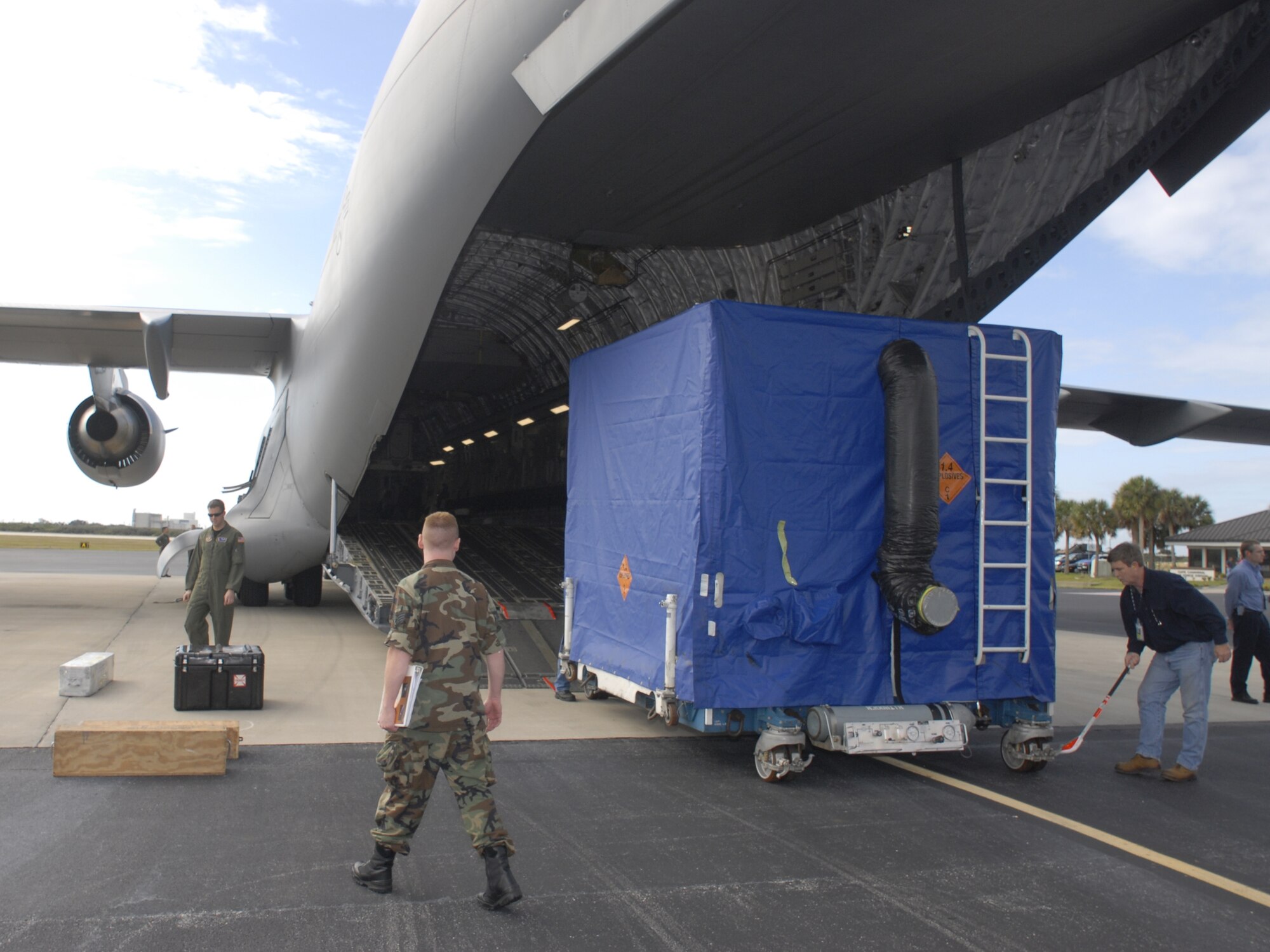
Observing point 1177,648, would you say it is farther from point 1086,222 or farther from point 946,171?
point 946,171

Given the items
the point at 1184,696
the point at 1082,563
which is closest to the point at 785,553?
the point at 1184,696

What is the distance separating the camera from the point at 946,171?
8.40 metres

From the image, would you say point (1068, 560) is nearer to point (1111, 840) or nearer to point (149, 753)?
point (1111, 840)

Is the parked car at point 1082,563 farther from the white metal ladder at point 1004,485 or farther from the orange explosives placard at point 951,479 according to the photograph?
the orange explosives placard at point 951,479

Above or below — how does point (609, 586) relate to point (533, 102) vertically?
Answer: below

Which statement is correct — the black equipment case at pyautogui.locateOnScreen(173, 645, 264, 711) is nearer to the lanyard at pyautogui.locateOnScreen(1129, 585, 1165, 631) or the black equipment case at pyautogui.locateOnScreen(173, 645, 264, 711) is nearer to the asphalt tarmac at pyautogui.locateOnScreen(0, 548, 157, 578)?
the lanyard at pyautogui.locateOnScreen(1129, 585, 1165, 631)

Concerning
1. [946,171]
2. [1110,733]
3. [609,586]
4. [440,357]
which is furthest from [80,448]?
[1110,733]

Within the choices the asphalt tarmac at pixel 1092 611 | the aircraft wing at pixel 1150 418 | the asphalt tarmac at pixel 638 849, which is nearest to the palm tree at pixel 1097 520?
the asphalt tarmac at pixel 1092 611

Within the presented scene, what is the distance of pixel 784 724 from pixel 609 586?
1815 mm

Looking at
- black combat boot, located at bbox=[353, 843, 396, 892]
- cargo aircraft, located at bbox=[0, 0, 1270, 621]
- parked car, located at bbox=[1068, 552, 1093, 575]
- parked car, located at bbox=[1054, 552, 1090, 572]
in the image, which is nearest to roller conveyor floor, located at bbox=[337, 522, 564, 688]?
cargo aircraft, located at bbox=[0, 0, 1270, 621]

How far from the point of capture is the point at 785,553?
6.02 meters

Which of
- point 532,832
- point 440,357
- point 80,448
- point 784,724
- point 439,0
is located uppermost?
point 439,0

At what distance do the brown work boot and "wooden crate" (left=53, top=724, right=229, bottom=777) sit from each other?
18.7ft

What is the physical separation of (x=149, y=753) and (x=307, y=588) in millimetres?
10835
